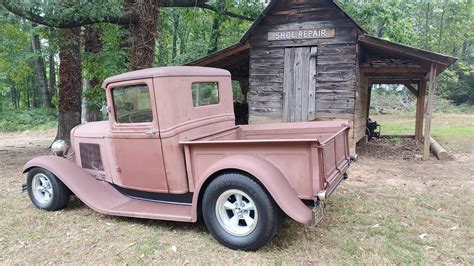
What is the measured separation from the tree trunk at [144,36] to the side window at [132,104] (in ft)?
9.57

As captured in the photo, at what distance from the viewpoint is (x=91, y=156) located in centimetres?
509

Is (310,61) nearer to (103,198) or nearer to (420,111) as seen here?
(420,111)

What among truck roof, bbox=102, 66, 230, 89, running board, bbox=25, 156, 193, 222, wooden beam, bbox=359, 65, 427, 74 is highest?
truck roof, bbox=102, 66, 230, 89

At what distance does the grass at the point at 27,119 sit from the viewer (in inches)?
782

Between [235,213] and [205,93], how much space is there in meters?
1.72

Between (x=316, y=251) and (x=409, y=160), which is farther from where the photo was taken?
(x=409, y=160)

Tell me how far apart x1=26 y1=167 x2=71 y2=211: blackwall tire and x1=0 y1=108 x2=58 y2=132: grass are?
16.6 metres

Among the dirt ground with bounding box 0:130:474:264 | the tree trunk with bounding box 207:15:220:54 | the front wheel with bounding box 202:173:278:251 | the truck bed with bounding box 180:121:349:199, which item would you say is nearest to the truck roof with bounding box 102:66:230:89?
the truck bed with bounding box 180:121:349:199

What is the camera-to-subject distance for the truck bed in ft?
11.2

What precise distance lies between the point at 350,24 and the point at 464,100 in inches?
1047

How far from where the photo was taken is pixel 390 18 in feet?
43.4

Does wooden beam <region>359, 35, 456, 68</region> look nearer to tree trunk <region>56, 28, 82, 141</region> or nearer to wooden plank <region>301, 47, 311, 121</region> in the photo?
wooden plank <region>301, 47, 311, 121</region>

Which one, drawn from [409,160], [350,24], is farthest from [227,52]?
[409,160]

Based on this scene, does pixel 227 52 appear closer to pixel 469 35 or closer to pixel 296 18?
pixel 296 18
